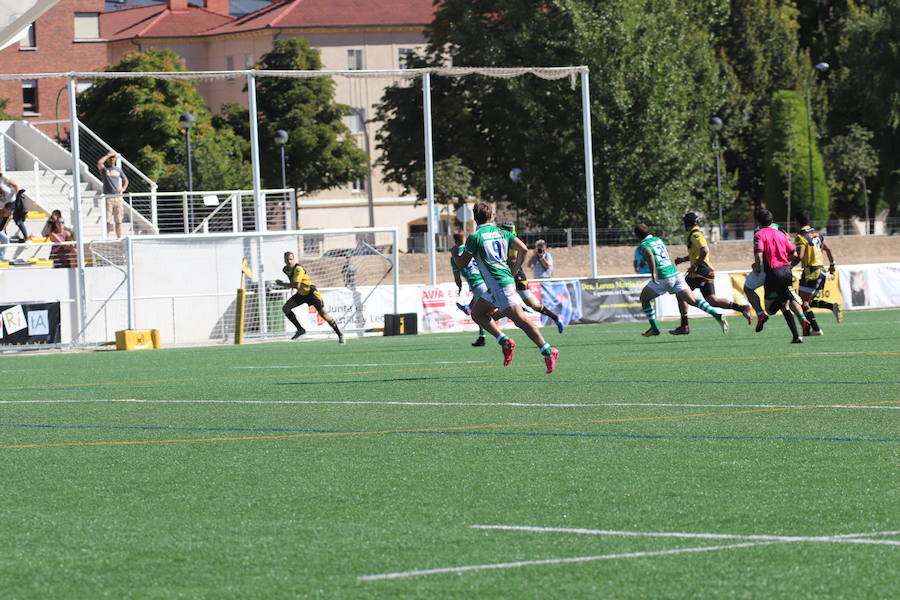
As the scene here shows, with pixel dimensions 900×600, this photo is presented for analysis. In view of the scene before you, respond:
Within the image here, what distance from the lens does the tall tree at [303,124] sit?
281 ft

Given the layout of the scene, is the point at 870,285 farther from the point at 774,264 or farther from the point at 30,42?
the point at 30,42

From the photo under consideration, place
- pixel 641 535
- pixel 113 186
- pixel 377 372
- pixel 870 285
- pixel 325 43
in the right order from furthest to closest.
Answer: pixel 325 43
pixel 870 285
pixel 113 186
pixel 377 372
pixel 641 535

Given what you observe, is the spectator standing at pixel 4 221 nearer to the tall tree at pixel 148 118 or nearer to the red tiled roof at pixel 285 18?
the tall tree at pixel 148 118

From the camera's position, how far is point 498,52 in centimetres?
6069

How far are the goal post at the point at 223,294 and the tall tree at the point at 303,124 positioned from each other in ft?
165

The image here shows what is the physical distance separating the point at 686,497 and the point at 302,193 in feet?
268

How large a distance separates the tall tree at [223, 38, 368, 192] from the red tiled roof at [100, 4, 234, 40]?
22.3m

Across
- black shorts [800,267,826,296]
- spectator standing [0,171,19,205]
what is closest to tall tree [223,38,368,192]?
spectator standing [0,171,19,205]

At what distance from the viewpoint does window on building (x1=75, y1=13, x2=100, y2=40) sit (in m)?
99.8

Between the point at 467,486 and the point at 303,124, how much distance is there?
78403mm

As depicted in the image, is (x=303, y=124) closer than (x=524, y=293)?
No

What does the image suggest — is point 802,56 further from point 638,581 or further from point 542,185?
point 638,581

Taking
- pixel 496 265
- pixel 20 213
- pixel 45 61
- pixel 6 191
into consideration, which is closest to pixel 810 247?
pixel 496 265

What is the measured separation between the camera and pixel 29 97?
305 ft
